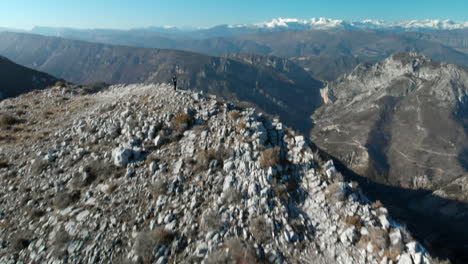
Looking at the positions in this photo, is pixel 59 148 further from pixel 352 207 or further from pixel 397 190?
pixel 397 190

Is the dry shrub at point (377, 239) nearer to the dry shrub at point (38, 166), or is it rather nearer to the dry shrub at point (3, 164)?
the dry shrub at point (38, 166)

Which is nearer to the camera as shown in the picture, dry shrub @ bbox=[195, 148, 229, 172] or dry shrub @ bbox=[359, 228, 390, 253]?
dry shrub @ bbox=[359, 228, 390, 253]

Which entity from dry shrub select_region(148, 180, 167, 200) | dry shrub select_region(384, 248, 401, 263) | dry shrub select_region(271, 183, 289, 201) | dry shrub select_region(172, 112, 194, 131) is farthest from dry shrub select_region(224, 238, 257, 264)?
dry shrub select_region(172, 112, 194, 131)

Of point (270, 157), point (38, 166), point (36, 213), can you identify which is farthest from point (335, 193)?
point (38, 166)

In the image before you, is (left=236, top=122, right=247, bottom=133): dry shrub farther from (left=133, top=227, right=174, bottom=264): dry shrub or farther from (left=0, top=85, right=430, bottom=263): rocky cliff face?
(left=133, top=227, right=174, bottom=264): dry shrub

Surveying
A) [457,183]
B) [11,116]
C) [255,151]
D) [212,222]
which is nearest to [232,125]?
[255,151]
